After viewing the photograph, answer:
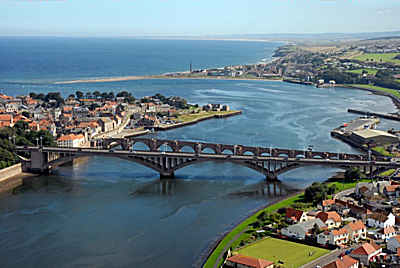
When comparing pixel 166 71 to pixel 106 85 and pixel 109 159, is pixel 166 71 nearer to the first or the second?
pixel 106 85

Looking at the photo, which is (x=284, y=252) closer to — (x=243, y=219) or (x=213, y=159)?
(x=243, y=219)

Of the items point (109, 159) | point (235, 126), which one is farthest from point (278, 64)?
point (109, 159)

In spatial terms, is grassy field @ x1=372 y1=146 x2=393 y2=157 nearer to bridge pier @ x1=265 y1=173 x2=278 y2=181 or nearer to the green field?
bridge pier @ x1=265 y1=173 x2=278 y2=181

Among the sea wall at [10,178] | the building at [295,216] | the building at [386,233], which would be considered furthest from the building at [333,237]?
the sea wall at [10,178]

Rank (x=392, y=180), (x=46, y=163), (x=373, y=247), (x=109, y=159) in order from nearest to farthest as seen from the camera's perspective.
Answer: (x=373, y=247) → (x=392, y=180) → (x=46, y=163) → (x=109, y=159)

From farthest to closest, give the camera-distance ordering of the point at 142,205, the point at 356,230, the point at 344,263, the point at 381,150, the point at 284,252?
the point at 381,150, the point at 142,205, the point at 356,230, the point at 284,252, the point at 344,263

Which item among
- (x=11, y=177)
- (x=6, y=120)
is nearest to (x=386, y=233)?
(x=11, y=177)
